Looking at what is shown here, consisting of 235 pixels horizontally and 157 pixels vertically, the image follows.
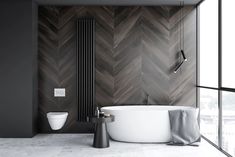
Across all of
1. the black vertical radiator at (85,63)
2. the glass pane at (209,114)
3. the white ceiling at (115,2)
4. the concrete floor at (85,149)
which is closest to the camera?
the concrete floor at (85,149)

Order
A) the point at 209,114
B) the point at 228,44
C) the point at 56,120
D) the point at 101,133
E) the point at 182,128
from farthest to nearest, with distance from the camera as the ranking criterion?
the point at 209,114, the point at 56,120, the point at 182,128, the point at 101,133, the point at 228,44

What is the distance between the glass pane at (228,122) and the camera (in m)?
4.50

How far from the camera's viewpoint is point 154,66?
611 centimetres

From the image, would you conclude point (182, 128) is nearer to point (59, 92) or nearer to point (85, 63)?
point (85, 63)

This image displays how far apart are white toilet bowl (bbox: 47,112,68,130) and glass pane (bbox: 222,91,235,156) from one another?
9.93 ft

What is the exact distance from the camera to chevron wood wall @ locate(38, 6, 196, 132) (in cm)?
609

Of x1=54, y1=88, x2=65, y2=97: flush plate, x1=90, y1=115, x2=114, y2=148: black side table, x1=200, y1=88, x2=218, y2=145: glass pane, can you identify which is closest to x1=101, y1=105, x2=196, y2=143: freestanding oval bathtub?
x1=90, y1=115, x2=114, y2=148: black side table

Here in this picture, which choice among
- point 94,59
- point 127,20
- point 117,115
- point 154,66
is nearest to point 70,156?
point 117,115

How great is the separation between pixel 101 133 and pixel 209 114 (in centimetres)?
232

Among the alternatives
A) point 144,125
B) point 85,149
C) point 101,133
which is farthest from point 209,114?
point 85,149

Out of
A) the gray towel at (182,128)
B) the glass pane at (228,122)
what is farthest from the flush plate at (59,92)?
the glass pane at (228,122)

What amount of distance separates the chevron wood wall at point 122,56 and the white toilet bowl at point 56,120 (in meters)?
0.45

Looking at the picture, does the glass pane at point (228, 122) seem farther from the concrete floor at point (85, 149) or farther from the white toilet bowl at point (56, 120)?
the white toilet bowl at point (56, 120)

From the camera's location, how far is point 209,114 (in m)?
5.64
